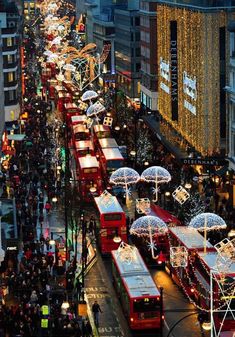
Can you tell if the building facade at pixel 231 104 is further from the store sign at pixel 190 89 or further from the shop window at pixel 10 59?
the shop window at pixel 10 59

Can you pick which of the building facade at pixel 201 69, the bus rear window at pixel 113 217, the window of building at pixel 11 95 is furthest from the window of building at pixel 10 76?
the bus rear window at pixel 113 217

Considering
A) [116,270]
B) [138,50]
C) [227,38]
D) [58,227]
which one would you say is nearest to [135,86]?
[138,50]

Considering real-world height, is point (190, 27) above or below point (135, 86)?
above

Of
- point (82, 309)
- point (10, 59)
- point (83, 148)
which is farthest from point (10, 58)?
point (82, 309)

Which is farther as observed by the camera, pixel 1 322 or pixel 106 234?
pixel 106 234

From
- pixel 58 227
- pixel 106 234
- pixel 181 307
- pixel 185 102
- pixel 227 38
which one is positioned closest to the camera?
pixel 181 307

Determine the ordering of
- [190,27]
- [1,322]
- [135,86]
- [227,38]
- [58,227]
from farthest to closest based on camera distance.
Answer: [135,86] < [190,27] < [227,38] < [58,227] < [1,322]

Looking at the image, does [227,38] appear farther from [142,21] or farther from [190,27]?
[142,21]
